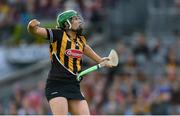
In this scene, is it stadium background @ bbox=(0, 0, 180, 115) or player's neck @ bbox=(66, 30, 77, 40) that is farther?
stadium background @ bbox=(0, 0, 180, 115)

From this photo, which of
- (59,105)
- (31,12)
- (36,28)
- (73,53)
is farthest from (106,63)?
(31,12)

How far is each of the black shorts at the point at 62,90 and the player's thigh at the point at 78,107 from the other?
0.22 feet

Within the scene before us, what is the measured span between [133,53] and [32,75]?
9.43 ft

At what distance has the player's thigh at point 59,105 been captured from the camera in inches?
418

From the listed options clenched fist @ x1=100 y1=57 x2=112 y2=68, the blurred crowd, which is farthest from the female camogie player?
the blurred crowd

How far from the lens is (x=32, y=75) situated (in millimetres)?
19359

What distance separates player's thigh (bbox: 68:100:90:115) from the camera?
1073cm

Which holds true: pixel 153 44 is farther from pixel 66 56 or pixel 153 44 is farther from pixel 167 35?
pixel 66 56

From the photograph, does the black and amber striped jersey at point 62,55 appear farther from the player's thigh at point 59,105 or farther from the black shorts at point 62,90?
the player's thigh at point 59,105

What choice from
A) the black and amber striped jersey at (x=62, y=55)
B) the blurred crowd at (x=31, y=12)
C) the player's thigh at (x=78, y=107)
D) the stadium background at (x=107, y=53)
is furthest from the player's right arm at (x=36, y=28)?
the blurred crowd at (x=31, y=12)

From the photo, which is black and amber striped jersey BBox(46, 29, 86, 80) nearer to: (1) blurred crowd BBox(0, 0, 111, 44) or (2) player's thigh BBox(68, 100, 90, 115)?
(2) player's thigh BBox(68, 100, 90, 115)

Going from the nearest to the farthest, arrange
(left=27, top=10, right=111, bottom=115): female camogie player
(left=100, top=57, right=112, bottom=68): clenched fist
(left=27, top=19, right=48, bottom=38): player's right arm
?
(left=27, top=19, right=48, bottom=38): player's right arm
(left=27, top=10, right=111, bottom=115): female camogie player
(left=100, top=57, right=112, bottom=68): clenched fist

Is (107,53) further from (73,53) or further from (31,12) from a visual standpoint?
(73,53)

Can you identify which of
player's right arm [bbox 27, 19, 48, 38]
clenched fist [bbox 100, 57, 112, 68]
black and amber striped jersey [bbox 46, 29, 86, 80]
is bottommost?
clenched fist [bbox 100, 57, 112, 68]
